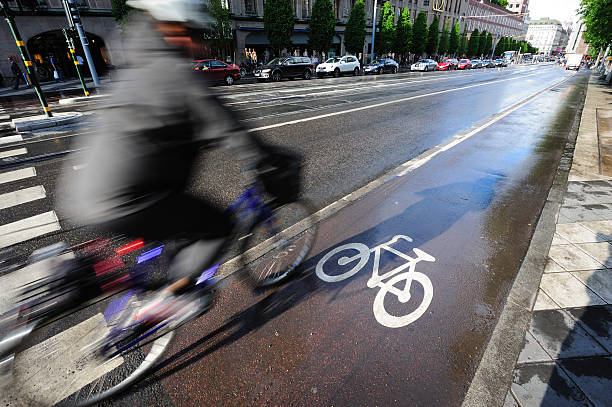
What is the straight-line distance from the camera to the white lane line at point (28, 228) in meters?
3.62

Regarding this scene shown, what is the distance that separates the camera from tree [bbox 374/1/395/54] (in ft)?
153

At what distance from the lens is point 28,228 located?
151 inches

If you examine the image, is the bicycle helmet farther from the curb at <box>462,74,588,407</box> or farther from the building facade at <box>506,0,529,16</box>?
the building facade at <box>506,0,529,16</box>

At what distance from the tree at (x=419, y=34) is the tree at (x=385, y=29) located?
1113 cm

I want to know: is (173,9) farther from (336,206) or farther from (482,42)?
(482,42)

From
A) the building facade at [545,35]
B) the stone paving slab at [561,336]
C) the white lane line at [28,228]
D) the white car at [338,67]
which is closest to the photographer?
the stone paving slab at [561,336]

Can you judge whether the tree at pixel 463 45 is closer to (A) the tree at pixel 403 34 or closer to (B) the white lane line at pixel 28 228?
(A) the tree at pixel 403 34

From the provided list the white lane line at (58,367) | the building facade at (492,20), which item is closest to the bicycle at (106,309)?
the white lane line at (58,367)

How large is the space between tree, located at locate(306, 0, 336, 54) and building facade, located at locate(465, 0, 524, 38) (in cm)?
5487

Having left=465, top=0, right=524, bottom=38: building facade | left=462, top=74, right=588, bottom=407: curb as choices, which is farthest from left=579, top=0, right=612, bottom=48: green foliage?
left=465, top=0, right=524, bottom=38: building facade

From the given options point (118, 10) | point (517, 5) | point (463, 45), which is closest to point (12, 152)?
point (118, 10)

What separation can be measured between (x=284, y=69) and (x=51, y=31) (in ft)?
70.9

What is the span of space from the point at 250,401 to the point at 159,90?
2161 millimetres

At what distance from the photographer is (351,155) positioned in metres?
6.58
